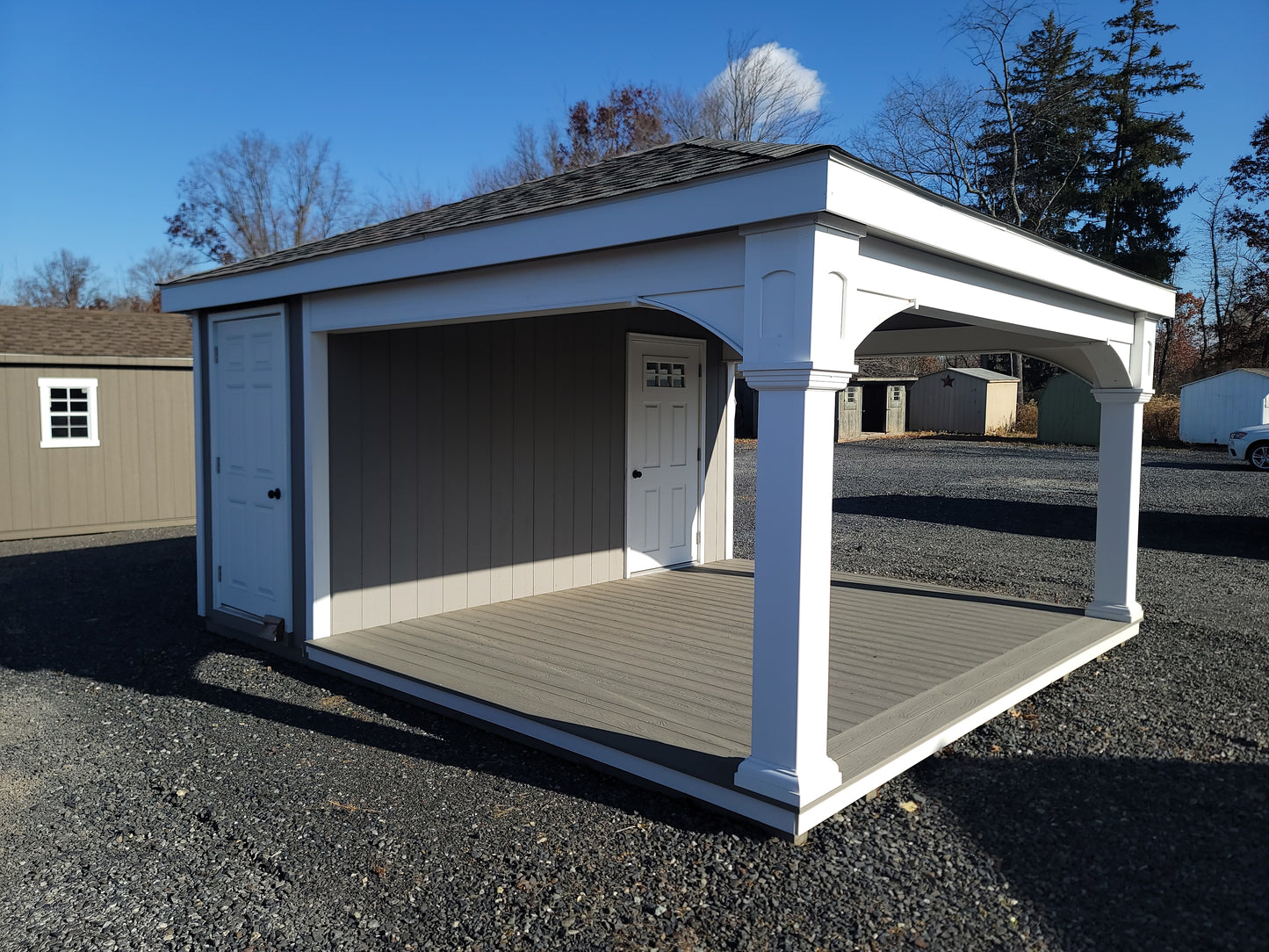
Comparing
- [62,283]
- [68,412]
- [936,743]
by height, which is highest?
[62,283]

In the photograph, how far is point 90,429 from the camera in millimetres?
10758

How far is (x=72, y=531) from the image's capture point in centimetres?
1069

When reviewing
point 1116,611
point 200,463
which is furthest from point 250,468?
point 1116,611

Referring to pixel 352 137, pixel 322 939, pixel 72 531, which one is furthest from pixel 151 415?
pixel 352 137

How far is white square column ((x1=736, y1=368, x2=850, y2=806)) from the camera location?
2.99 m

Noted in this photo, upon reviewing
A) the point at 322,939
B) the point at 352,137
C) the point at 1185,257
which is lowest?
the point at 322,939

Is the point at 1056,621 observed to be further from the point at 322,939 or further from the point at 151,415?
the point at 151,415

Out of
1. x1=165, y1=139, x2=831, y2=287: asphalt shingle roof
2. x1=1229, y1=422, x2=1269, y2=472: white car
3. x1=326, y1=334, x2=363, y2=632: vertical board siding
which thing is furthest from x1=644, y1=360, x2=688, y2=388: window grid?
x1=1229, y1=422, x2=1269, y2=472: white car

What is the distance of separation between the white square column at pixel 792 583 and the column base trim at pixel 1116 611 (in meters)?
3.58

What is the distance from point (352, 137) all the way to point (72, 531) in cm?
2183

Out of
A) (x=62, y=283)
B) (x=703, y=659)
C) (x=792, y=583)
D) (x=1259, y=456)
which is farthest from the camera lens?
(x=62, y=283)

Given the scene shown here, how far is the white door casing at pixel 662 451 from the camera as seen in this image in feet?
23.1

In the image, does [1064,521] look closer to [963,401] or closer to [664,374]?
[664,374]

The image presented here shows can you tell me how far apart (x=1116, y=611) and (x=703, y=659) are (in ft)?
9.67
